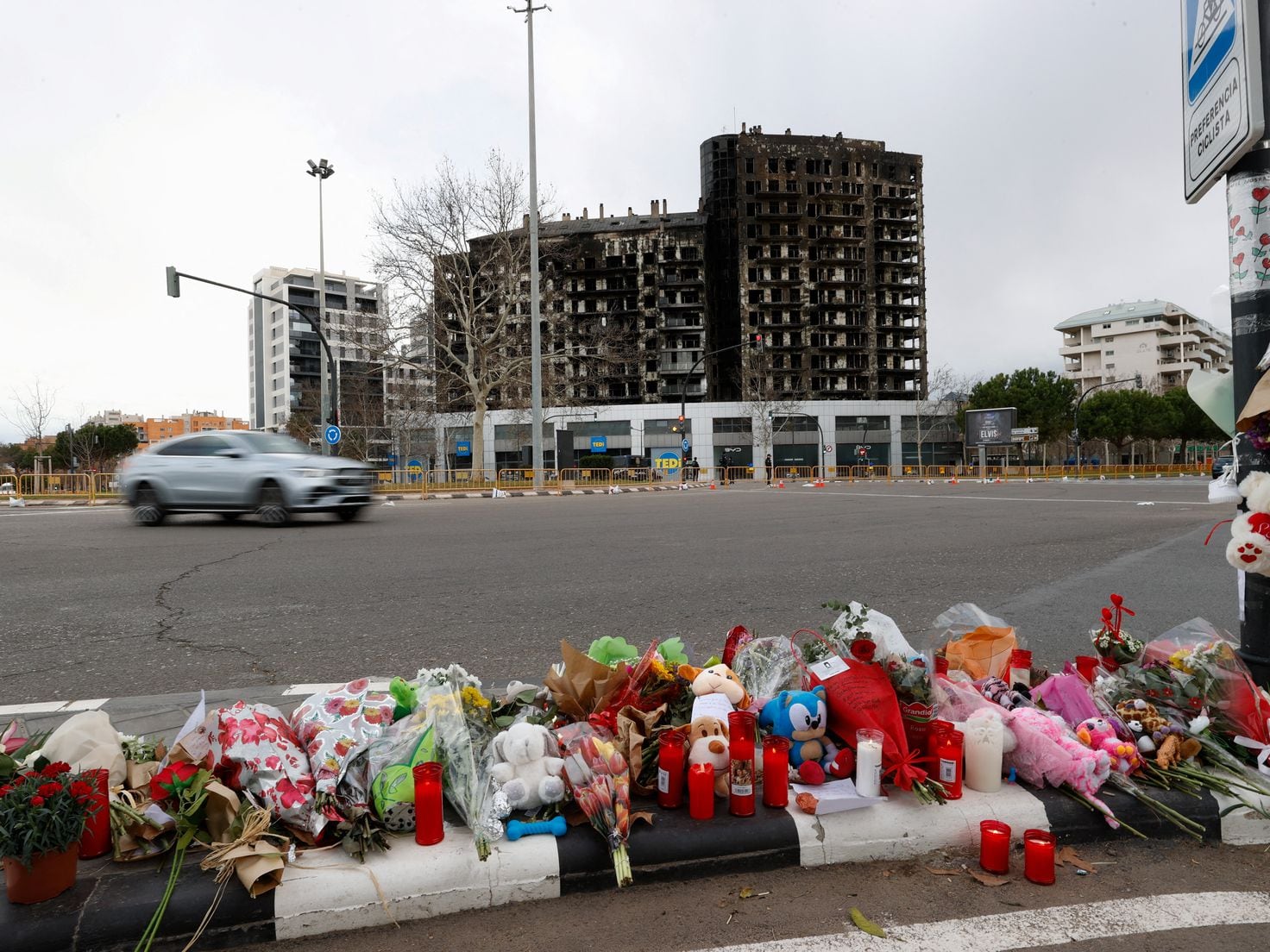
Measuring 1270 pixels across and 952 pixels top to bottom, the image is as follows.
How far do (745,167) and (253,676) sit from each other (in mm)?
82825

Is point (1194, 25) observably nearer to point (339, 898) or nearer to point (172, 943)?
point (339, 898)

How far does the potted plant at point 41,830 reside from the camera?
1.75 metres

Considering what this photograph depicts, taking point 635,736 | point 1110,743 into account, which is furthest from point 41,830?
point 1110,743

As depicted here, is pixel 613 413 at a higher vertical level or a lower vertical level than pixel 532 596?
higher

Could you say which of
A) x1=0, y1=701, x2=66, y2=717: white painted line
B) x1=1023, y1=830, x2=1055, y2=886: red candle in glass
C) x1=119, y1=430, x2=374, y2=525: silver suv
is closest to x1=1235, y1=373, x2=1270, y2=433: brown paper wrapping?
x1=1023, y1=830, x2=1055, y2=886: red candle in glass

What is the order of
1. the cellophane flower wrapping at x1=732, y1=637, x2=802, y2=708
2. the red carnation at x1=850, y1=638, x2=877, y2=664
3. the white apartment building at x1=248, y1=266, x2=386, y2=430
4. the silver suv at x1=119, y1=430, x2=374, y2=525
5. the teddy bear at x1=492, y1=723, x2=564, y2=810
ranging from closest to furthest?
the teddy bear at x1=492, y1=723, x2=564, y2=810
the red carnation at x1=850, y1=638, x2=877, y2=664
the cellophane flower wrapping at x1=732, y1=637, x2=802, y2=708
the silver suv at x1=119, y1=430, x2=374, y2=525
the white apartment building at x1=248, y1=266, x2=386, y2=430

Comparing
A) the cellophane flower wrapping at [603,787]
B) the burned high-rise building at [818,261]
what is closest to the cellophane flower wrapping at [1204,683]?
the cellophane flower wrapping at [603,787]

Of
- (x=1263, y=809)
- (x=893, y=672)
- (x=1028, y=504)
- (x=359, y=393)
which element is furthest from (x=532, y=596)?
(x=359, y=393)

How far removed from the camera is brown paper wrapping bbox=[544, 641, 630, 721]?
8.73ft

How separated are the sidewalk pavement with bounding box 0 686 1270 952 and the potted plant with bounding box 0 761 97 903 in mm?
46

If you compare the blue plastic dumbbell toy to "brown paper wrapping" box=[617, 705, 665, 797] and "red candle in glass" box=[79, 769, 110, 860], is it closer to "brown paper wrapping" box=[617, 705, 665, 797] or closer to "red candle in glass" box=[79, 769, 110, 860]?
"brown paper wrapping" box=[617, 705, 665, 797]

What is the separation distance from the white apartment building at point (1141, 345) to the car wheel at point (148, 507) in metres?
105

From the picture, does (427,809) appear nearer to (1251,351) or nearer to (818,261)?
(1251,351)

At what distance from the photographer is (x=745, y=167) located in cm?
7875
